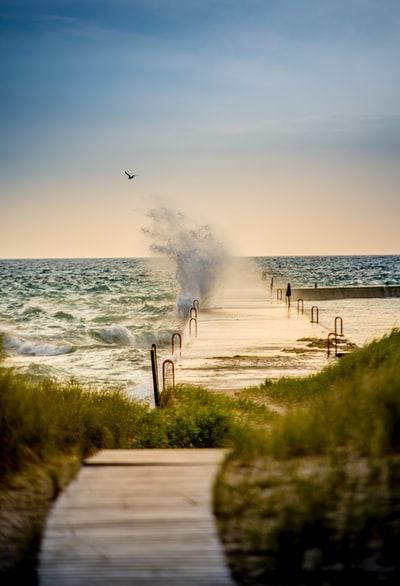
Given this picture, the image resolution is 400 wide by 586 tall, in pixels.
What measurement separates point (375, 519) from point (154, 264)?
145ft

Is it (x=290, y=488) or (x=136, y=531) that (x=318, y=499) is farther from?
(x=136, y=531)

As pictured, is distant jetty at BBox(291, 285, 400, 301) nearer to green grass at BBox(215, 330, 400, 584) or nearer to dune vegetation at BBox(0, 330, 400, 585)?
dune vegetation at BBox(0, 330, 400, 585)

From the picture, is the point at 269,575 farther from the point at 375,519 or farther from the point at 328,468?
the point at 328,468

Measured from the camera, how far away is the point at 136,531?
3.34 m

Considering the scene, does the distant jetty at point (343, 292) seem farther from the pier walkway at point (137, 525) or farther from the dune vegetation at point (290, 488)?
the pier walkway at point (137, 525)

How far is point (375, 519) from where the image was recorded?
10.6 feet

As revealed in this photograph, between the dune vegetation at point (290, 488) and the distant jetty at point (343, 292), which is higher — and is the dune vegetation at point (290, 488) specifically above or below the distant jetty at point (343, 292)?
above

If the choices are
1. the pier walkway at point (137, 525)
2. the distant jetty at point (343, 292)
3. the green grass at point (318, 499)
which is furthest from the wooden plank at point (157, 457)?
the distant jetty at point (343, 292)

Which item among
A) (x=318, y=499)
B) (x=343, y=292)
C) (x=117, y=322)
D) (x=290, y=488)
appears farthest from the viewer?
(x=343, y=292)

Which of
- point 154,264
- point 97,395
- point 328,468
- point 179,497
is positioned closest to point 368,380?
point 328,468

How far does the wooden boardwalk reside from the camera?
3.03 meters

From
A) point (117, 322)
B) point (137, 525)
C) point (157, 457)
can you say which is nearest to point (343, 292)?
point (117, 322)

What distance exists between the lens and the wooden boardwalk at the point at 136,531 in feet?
9.94

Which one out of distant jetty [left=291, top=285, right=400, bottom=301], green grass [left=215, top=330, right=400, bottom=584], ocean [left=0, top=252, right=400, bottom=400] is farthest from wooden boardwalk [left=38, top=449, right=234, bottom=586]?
distant jetty [left=291, top=285, right=400, bottom=301]
